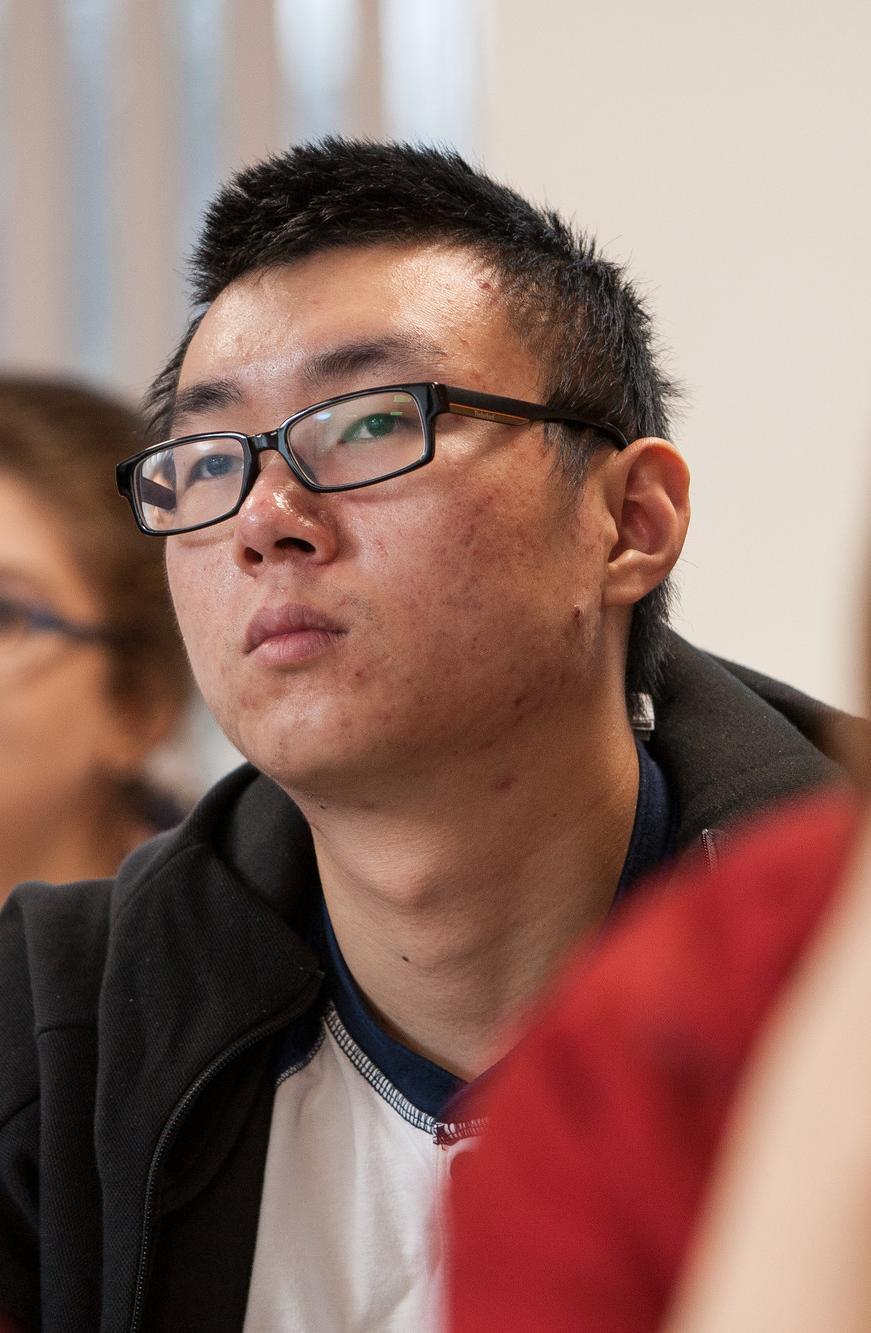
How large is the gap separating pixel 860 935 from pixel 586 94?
231cm

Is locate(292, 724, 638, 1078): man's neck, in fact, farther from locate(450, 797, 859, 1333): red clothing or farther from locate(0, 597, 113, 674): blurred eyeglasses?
locate(0, 597, 113, 674): blurred eyeglasses

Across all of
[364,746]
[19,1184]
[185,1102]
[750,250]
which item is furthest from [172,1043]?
[750,250]

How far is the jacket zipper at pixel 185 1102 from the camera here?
1070 mm

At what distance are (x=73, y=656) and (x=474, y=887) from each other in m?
0.85

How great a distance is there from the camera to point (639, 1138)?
0.53 m

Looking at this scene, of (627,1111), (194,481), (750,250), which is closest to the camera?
Answer: (627,1111)

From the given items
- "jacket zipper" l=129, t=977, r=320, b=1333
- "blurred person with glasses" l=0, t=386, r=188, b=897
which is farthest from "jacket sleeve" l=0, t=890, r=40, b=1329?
"blurred person with glasses" l=0, t=386, r=188, b=897

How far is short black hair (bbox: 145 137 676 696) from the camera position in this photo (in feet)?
3.75

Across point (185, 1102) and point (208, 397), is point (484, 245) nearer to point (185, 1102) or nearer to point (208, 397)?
point (208, 397)

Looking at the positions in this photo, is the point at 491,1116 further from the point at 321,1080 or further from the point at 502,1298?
the point at 321,1080

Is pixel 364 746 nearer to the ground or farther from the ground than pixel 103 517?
nearer to the ground

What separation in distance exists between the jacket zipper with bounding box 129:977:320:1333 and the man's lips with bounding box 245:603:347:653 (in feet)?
1.00

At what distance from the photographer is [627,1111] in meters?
0.53

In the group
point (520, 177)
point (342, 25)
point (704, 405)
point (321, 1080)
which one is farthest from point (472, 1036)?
point (342, 25)
